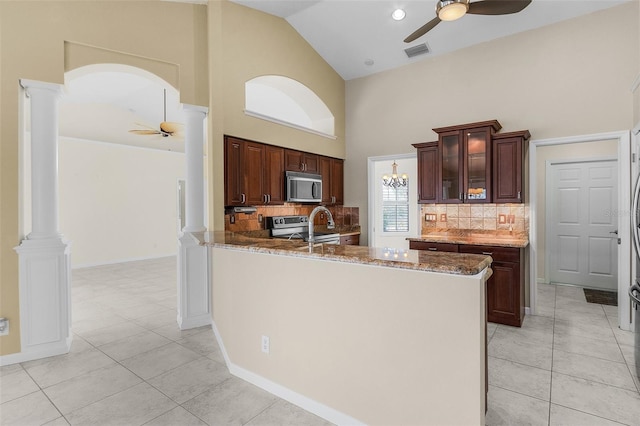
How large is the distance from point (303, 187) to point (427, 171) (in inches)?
68.0

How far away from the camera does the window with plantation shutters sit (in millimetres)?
7637

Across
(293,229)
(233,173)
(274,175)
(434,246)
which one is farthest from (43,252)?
(434,246)

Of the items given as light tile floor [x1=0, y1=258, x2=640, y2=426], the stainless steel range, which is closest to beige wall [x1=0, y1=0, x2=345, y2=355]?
light tile floor [x1=0, y1=258, x2=640, y2=426]

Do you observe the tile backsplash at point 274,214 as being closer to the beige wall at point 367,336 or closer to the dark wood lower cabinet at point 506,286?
the beige wall at point 367,336

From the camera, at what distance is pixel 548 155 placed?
5328 mm

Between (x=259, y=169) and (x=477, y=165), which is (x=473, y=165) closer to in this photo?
(x=477, y=165)

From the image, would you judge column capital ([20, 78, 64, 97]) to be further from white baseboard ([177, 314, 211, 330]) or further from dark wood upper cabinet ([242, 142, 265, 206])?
white baseboard ([177, 314, 211, 330])

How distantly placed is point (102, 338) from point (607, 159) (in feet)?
23.4

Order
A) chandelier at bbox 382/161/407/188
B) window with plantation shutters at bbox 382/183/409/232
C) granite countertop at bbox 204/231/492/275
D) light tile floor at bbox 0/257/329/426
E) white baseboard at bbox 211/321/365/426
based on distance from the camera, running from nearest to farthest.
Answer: granite countertop at bbox 204/231/492/275 → white baseboard at bbox 211/321/365/426 → light tile floor at bbox 0/257/329/426 → chandelier at bbox 382/161/407/188 → window with plantation shutters at bbox 382/183/409/232

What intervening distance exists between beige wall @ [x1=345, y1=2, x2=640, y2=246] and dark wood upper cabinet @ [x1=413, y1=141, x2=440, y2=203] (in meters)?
0.40

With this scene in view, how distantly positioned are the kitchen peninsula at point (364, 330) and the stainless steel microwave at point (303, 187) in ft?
6.93

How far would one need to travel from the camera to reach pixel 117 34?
10.2 feet

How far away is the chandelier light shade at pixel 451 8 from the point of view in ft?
8.42

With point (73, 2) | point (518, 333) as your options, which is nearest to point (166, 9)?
point (73, 2)
